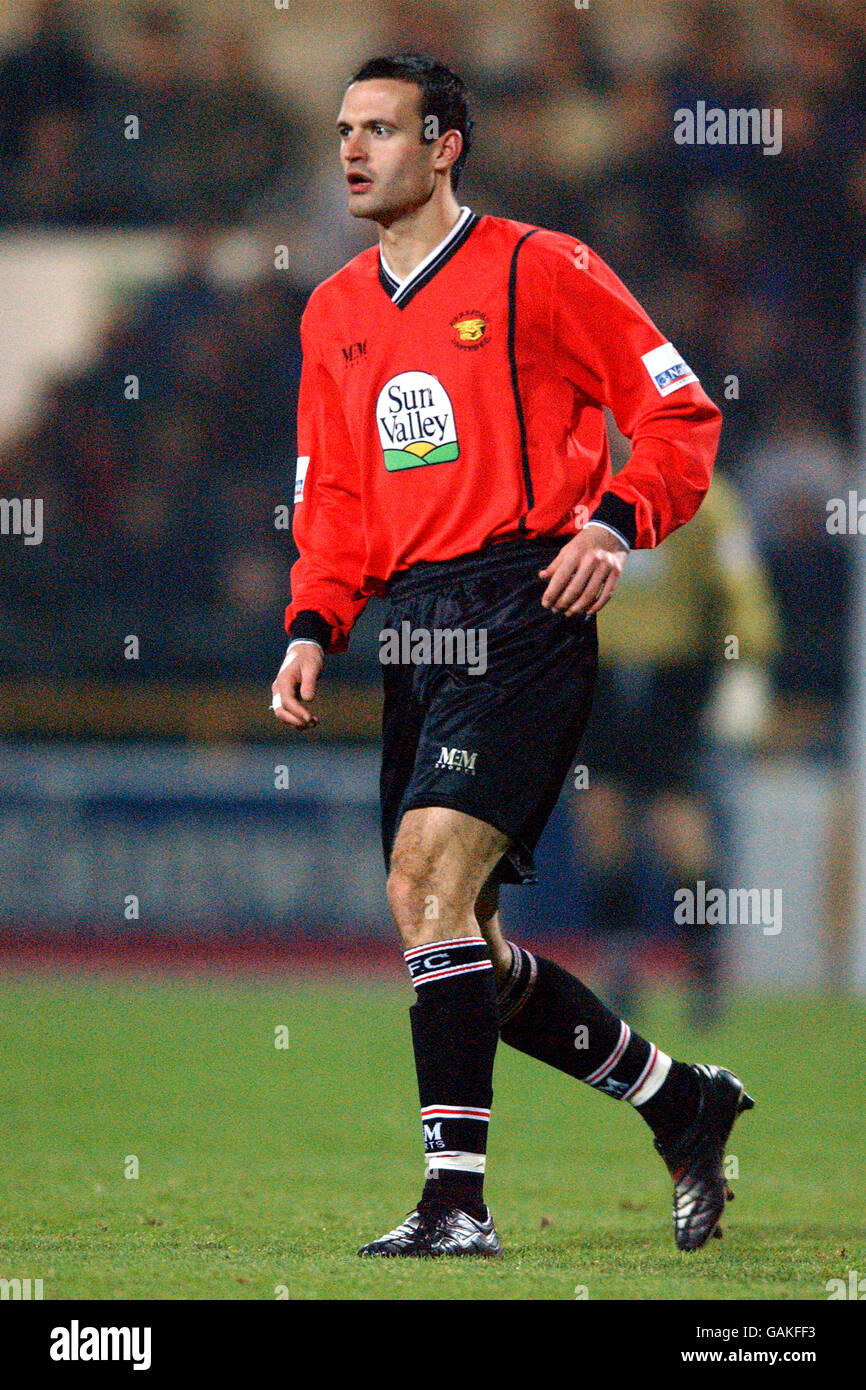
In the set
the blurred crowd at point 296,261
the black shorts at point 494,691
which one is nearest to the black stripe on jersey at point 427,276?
the black shorts at point 494,691

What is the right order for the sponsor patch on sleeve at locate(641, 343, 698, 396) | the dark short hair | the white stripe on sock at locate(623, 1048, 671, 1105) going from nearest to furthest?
1. the sponsor patch on sleeve at locate(641, 343, 698, 396)
2. the dark short hair
3. the white stripe on sock at locate(623, 1048, 671, 1105)

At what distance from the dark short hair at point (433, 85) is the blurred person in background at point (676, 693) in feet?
12.4

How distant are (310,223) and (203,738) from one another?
3.43 meters

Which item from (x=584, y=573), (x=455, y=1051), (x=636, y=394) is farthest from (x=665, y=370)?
(x=455, y=1051)

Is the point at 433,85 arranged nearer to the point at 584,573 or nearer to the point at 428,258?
the point at 428,258

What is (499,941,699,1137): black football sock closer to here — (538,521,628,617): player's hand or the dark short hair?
(538,521,628,617): player's hand

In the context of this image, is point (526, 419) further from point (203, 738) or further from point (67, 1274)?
point (203, 738)

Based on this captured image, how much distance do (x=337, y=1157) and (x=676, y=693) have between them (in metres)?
3.52

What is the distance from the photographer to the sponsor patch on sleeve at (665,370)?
367cm

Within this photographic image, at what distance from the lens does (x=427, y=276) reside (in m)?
3.82

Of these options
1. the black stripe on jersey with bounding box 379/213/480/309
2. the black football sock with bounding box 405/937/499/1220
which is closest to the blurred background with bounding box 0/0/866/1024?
the black football sock with bounding box 405/937/499/1220

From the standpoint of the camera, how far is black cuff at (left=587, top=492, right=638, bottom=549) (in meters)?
3.52

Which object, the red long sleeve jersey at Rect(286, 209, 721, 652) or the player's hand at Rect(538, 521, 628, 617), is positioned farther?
the red long sleeve jersey at Rect(286, 209, 721, 652)

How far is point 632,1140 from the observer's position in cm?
546
